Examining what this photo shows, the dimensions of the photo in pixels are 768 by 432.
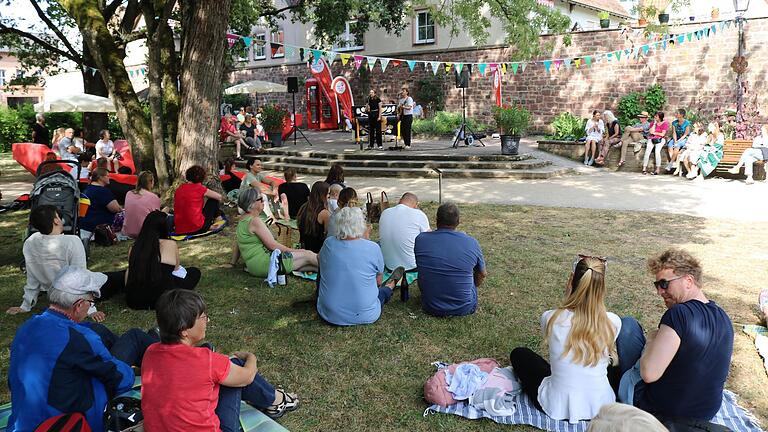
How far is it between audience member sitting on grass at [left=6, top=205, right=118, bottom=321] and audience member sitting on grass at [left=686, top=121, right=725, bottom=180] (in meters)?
11.9

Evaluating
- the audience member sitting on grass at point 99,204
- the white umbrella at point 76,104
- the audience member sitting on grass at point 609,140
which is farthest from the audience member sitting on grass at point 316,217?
the white umbrella at point 76,104

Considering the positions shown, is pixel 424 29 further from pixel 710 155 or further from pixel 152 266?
pixel 152 266

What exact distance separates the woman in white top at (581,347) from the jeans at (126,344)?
244 cm

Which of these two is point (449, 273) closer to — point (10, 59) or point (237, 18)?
point (237, 18)

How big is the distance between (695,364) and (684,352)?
87 millimetres

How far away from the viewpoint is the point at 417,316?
4996mm

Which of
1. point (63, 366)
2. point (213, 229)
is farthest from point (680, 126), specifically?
point (63, 366)

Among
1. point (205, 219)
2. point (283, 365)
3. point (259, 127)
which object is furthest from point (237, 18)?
point (283, 365)

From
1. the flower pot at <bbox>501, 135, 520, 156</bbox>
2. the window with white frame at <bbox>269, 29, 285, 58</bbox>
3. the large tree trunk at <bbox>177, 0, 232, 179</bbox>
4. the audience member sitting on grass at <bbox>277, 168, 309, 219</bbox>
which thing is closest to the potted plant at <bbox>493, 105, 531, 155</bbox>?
the flower pot at <bbox>501, 135, 520, 156</bbox>

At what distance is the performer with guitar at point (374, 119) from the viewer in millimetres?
15859

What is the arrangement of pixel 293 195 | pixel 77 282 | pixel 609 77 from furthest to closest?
pixel 609 77 < pixel 293 195 < pixel 77 282

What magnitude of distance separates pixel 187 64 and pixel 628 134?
33.3ft

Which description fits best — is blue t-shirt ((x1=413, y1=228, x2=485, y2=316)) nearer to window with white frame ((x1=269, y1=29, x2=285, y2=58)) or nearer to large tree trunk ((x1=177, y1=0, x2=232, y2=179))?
large tree trunk ((x1=177, y1=0, x2=232, y2=179))

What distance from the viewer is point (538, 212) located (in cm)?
941
